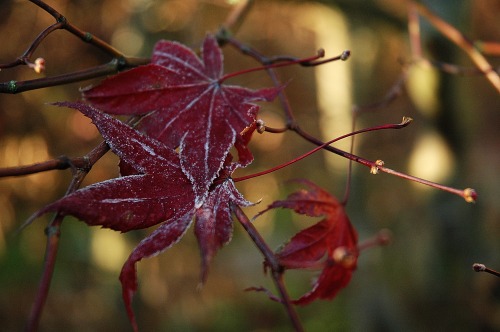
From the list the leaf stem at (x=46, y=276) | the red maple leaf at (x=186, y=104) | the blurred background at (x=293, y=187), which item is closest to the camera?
the leaf stem at (x=46, y=276)

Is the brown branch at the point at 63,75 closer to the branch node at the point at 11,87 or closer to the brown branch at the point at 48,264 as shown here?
the branch node at the point at 11,87

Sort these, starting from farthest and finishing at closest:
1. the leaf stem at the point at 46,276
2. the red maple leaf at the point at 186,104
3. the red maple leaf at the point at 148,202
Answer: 1. the red maple leaf at the point at 186,104
2. the red maple leaf at the point at 148,202
3. the leaf stem at the point at 46,276

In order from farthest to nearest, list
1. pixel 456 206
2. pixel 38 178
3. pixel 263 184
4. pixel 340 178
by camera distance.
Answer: pixel 263 184 < pixel 38 178 < pixel 340 178 < pixel 456 206

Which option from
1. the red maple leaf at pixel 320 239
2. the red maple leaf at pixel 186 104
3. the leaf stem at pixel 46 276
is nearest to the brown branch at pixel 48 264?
the leaf stem at pixel 46 276

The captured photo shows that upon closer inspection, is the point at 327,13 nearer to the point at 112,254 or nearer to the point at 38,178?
the point at 112,254

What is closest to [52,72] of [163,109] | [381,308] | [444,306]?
[381,308]

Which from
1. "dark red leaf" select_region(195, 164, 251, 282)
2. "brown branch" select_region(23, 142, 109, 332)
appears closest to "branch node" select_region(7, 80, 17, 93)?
"brown branch" select_region(23, 142, 109, 332)

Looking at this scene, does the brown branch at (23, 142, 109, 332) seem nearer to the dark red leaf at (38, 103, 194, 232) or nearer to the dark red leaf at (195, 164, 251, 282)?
the dark red leaf at (38, 103, 194, 232)
